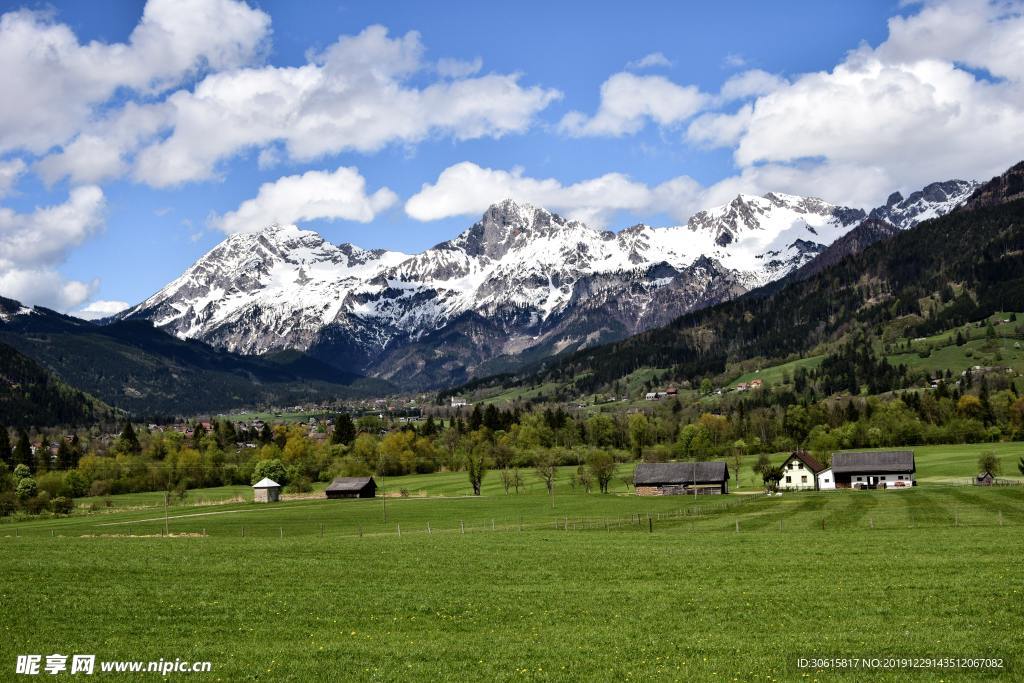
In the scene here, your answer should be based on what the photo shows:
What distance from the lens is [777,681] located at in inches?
1018

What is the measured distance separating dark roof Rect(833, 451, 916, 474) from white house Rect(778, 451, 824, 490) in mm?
4785

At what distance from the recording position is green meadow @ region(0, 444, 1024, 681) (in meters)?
28.5

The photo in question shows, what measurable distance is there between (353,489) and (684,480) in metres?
55.7

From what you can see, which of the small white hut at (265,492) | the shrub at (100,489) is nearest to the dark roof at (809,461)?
the small white hut at (265,492)

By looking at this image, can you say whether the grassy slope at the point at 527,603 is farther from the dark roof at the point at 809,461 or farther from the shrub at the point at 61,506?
→ the dark roof at the point at 809,461

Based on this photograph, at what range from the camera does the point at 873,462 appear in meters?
138

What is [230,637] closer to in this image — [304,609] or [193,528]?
[304,609]

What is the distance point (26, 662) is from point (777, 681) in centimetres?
2291

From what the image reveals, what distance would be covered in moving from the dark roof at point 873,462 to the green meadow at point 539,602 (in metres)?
61.6

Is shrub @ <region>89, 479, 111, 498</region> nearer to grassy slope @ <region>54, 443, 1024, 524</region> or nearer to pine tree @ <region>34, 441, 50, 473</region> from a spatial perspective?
grassy slope @ <region>54, 443, 1024, 524</region>

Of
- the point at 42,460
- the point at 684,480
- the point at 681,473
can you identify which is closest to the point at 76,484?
the point at 42,460

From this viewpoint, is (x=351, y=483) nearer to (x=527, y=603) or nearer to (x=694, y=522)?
(x=694, y=522)

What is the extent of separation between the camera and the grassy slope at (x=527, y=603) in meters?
28.7

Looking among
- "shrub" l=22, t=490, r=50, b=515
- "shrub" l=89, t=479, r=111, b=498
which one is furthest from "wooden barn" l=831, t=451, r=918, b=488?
"shrub" l=89, t=479, r=111, b=498
